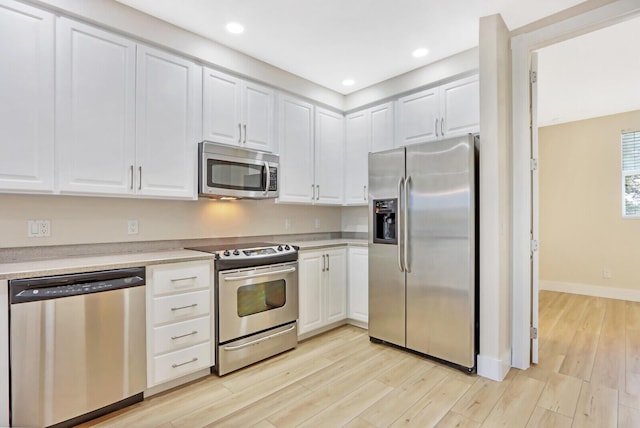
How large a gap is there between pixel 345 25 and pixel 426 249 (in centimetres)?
194

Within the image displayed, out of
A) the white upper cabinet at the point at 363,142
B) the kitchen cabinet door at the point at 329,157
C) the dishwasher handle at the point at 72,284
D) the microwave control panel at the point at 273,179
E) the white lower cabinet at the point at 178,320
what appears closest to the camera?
the dishwasher handle at the point at 72,284

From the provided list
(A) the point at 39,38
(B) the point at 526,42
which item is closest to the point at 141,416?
(A) the point at 39,38

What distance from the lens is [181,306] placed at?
2.32m

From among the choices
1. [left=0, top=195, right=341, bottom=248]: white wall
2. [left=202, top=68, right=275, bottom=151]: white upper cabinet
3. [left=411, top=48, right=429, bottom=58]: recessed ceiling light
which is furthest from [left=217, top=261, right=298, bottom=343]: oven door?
[left=411, top=48, right=429, bottom=58]: recessed ceiling light

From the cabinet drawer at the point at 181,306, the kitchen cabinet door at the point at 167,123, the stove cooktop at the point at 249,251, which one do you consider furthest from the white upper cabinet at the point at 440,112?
the cabinet drawer at the point at 181,306

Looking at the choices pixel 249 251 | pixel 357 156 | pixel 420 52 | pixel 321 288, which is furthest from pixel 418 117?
pixel 249 251

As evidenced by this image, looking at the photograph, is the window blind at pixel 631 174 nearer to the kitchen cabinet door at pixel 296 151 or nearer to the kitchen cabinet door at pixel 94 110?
the kitchen cabinet door at pixel 296 151

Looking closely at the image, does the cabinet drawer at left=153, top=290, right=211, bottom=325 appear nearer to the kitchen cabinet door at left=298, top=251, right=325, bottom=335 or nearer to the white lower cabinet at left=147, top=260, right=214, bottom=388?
the white lower cabinet at left=147, top=260, right=214, bottom=388

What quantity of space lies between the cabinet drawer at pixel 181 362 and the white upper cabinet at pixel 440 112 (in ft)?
8.83

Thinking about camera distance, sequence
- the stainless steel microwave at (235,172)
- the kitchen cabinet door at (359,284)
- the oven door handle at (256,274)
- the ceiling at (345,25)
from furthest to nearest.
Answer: the kitchen cabinet door at (359,284) < the stainless steel microwave at (235,172) < the oven door handle at (256,274) < the ceiling at (345,25)

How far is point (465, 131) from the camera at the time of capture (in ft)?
9.71

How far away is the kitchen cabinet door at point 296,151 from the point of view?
11.0 feet

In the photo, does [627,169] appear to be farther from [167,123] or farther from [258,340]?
[167,123]

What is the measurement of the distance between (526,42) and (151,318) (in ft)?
11.5
